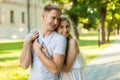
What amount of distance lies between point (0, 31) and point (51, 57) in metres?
48.7

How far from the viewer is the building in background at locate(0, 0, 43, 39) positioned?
5340cm

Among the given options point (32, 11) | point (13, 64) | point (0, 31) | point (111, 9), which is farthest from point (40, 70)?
point (32, 11)

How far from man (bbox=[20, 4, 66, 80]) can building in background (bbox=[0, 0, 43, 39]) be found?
1913 inches

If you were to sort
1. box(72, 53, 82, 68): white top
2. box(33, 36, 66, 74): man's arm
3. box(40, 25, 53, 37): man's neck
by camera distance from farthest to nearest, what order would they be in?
box(72, 53, 82, 68): white top → box(40, 25, 53, 37): man's neck → box(33, 36, 66, 74): man's arm

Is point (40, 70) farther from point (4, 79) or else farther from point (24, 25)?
point (24, 25)

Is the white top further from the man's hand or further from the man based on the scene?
the man's hand

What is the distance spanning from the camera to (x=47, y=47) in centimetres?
350

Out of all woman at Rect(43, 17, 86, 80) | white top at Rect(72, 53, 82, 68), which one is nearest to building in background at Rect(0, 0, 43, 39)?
white top at Rect(72, 53, 82, 68)

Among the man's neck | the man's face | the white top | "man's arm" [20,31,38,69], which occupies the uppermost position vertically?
the man's face

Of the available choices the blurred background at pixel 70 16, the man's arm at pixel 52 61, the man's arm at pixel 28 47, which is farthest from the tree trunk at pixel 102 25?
the man's arm at pixel 52 61

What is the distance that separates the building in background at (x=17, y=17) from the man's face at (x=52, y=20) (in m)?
48.7

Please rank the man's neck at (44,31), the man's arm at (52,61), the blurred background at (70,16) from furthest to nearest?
the blurred background at (70,16) → the man's neck at (44,31) → the man's arm at (52,61)

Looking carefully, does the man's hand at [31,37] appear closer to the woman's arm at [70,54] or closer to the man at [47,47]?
the man at [47,47]

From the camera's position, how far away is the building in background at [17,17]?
175 feet
